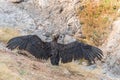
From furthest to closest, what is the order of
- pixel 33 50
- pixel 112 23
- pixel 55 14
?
pixel 55 14
pixel 112 23
pixel 33 50

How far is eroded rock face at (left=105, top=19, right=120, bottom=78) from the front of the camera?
444 inches

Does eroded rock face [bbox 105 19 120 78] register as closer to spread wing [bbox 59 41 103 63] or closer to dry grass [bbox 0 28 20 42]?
spread wing [bbox 59 41 103 63]

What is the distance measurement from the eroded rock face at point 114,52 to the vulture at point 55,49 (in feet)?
5.74

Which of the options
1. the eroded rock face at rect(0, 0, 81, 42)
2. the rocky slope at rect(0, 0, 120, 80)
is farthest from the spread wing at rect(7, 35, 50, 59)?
the eroded rock face at rect(0, 0, 81, 42)

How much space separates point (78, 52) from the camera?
9.72 metres

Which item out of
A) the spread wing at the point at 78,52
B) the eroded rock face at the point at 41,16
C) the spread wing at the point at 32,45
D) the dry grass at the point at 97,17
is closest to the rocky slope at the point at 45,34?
the eroded rock face at the point at 41,16

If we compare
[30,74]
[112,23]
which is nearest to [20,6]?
[112,23]

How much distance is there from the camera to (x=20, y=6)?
1495cm

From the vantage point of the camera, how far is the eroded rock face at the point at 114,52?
37.0 ft

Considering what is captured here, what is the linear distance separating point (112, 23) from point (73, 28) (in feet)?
4.31

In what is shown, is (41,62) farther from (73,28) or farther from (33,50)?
(73,28)

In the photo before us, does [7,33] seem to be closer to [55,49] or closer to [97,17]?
[97,17]

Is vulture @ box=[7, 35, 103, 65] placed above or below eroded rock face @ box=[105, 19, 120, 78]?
above

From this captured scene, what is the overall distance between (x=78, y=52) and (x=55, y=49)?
642mm
